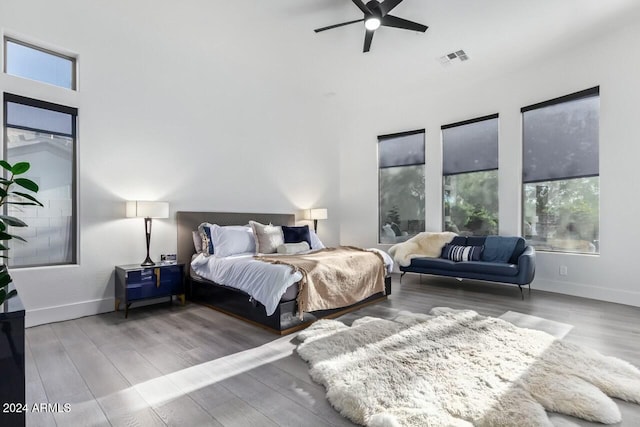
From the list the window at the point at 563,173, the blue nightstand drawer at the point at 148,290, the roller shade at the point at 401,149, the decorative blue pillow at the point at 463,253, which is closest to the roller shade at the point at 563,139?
the window at the point at 563,173

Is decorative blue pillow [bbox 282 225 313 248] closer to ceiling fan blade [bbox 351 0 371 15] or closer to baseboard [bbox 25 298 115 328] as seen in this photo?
baseboard [bbox 25 298 115 328]

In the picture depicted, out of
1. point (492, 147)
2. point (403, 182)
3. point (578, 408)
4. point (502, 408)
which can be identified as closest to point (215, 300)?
point (502, 408)

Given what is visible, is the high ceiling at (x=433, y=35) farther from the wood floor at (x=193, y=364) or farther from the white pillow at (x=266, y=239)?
the wood floor at (x=193, y=364)

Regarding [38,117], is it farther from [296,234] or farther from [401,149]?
[401,149]

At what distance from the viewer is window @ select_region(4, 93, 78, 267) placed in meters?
3.34

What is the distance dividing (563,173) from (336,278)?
365cm

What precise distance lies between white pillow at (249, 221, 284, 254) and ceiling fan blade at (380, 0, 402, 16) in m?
2.89

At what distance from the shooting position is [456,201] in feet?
18.8

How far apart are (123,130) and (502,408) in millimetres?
4489

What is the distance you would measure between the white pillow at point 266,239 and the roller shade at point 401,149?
307 cm

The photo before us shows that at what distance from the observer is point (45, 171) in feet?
11.6

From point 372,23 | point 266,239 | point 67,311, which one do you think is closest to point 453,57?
point 372,23

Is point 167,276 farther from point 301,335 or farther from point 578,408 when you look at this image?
point 578,408

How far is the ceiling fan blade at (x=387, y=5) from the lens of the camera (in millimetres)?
3086
